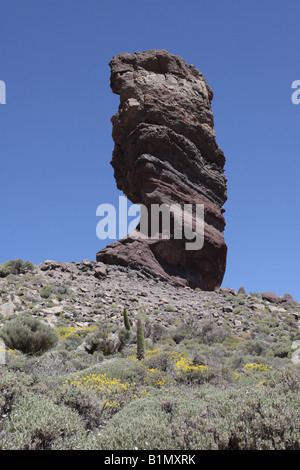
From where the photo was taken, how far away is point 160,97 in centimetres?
3400

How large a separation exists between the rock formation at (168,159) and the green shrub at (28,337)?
53.0 feet

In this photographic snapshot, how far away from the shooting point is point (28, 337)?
41.7ft

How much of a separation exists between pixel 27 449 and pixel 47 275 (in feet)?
75.2

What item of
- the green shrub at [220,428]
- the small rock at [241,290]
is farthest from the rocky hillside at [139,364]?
the small rock at [241,290]

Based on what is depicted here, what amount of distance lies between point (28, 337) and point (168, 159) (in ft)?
78.8

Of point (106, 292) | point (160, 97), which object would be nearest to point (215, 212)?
point (160, 97)

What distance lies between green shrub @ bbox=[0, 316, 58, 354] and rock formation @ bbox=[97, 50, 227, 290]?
16.1 meters

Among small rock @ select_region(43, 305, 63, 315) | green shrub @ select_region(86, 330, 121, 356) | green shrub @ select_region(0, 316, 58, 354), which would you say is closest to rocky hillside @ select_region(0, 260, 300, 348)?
small rock @ select_region(43, 305, 63, 315)

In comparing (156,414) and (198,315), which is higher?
(156,414)

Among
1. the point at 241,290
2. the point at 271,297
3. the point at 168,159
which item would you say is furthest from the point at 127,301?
the point at 168,159

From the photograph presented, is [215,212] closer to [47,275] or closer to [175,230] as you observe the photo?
[175,230]

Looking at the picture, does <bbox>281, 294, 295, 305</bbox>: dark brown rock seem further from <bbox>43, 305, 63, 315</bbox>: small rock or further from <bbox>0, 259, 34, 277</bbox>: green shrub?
<bbox>0, 259, 34, 277</bbox>: green shrub

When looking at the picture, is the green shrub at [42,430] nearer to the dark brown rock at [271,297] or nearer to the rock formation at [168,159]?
the rock formation at [168,159]

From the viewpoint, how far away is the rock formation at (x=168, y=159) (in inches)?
1212
